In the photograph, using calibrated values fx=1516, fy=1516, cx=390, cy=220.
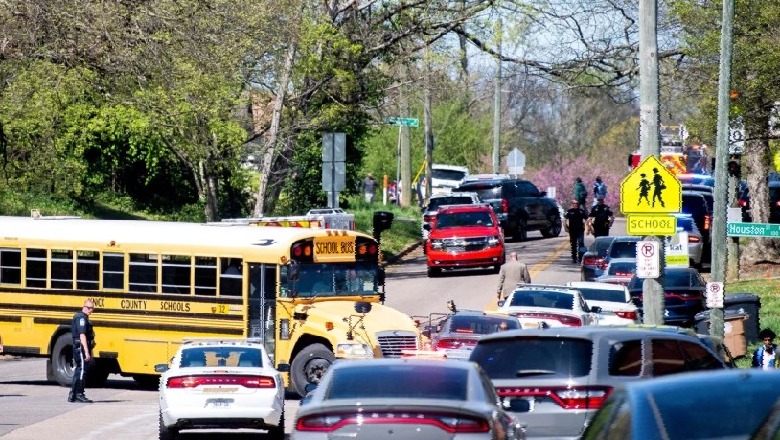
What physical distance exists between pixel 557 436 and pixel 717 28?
23468mm

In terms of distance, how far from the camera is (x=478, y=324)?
78.2ft

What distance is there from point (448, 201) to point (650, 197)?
26.6 meters

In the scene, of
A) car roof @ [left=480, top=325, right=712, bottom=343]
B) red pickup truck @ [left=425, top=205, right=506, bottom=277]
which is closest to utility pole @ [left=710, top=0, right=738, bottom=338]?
car roof @ [left=480, top=325, right=712, bottom=343]

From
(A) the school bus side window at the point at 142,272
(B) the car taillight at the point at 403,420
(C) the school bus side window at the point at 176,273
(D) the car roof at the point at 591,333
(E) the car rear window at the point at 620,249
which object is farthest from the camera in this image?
(E) the car rear window at the point at 620,249

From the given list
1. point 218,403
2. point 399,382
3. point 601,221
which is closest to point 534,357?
point 399,382

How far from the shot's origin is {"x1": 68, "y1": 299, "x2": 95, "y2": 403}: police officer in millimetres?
23859

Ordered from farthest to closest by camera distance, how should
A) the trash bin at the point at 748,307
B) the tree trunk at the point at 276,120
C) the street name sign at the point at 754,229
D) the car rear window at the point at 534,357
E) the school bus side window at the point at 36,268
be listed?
the tree trunk at the point at 276,120 < the trash bin at the point at 748,307 < the street name sign at the point at 754,229 < the school bus side window at the point at 36,268 < the car rear window at the point at 534,357

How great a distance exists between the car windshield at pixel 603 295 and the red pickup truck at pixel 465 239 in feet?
38.0

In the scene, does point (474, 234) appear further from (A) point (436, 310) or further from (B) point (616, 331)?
(B) point (616, 331)

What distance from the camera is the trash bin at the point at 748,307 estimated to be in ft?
99.4

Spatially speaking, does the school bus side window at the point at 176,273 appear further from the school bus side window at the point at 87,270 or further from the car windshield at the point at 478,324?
the car windshield at the point at 478,324

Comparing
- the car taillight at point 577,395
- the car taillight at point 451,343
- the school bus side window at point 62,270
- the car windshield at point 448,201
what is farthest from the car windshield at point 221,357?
the car windshield at point 448,201

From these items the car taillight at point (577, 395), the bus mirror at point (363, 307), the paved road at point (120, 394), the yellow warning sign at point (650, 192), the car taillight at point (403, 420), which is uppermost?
the yellow warning sign at point (650, 192)

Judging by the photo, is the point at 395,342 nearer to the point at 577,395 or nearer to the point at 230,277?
the point at 230,277
